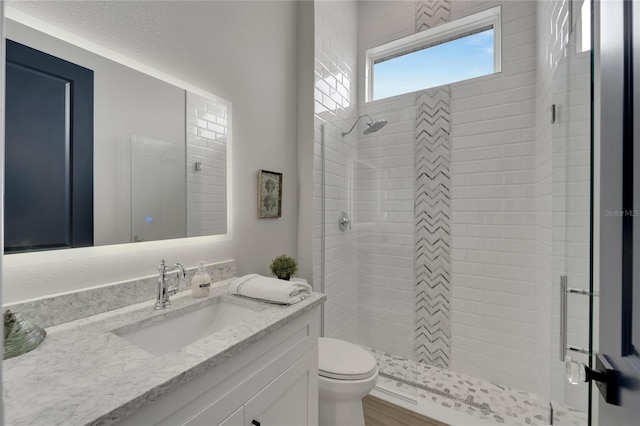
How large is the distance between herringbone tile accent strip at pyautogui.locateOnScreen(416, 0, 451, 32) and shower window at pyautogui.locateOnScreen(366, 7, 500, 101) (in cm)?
4

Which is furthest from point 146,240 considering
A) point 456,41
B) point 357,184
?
point 456,41

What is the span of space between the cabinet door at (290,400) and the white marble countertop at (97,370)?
23cm

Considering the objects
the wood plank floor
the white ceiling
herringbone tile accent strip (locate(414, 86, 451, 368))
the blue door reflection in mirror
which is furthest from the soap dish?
herringbone tile accent strip (locate(414, 86, 451, 368))

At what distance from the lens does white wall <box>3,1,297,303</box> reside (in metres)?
1.03

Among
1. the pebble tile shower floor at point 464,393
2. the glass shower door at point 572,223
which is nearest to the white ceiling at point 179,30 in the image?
the glass shower door at point 572,223

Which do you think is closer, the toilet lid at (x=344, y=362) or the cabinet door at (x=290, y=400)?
the cabinet door at (x=290, y=400)

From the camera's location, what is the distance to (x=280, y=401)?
1105mm

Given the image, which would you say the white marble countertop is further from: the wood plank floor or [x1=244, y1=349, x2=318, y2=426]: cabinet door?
the wood plank floor

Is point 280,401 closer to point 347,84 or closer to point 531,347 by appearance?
point 531,347

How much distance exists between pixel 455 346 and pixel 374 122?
75.5 inches

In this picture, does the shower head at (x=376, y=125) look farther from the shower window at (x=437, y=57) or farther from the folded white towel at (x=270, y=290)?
the folded white towel at (x=270, y=290)

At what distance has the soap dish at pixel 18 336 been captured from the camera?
0.75m

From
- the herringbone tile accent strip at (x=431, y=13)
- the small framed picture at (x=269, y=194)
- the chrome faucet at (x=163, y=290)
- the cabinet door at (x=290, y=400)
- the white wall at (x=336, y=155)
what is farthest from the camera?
the herringbone tile accent strip at (x=431, y=13)

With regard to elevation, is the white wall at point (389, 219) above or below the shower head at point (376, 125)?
below
